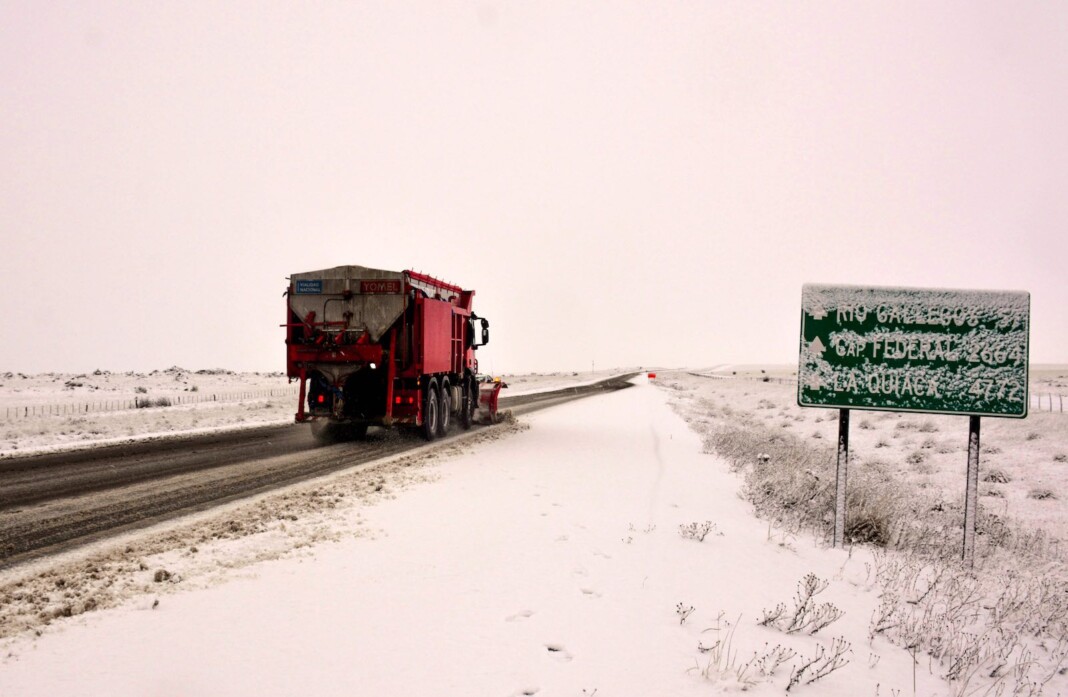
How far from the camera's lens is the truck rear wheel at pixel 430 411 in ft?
50.3

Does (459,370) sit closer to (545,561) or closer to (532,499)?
(532,499)

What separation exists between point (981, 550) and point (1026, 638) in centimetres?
387

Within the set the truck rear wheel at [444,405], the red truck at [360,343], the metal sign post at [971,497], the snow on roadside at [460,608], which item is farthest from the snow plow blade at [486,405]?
the metal sign post at [971,497]

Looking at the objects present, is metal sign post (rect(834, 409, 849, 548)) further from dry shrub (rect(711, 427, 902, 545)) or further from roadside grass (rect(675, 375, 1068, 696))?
dry shrub (rect(711, 427, 902, 545))

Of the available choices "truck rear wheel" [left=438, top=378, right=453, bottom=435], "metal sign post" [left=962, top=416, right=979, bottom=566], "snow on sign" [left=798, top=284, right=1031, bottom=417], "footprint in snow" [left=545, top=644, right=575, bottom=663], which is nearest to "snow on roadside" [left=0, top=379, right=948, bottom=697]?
"footprint in snow" [left=545, top=644, right=575, bottom=663]

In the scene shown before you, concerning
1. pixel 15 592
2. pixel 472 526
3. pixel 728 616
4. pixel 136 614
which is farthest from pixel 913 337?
pixel 15 592

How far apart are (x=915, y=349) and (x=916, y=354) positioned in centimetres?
7

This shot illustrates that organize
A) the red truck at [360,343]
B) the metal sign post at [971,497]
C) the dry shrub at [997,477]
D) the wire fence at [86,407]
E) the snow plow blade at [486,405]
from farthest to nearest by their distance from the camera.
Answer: the wire fence at [86,407] → the snow plow blade at [486,405] → the dry shrub at [997,477] → the red truck at [360,343] → the metal sign post at [971,497]

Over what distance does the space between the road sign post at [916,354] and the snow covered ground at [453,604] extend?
75.4 inches

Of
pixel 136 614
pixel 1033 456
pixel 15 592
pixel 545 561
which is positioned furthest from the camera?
pixel 1033 456

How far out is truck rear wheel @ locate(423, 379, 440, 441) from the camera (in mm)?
15320

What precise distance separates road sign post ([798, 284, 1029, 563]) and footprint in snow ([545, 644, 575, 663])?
5.07m

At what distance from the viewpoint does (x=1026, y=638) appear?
5.38 m

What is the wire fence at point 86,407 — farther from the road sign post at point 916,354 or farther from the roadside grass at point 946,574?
the road sign post at point 916,354
